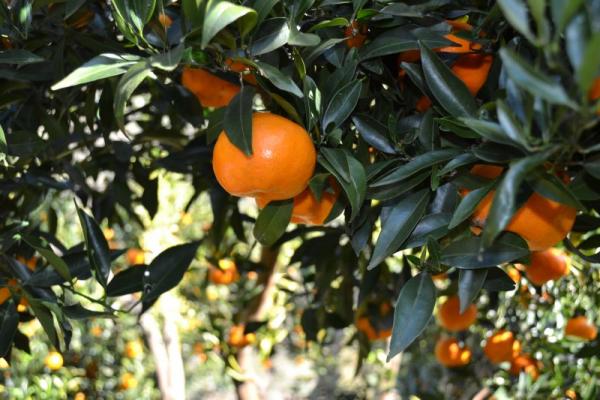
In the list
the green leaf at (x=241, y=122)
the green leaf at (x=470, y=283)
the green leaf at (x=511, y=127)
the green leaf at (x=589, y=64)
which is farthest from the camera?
the green leaf at (x=470, y=283)

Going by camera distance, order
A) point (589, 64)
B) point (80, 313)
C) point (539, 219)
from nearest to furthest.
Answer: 1. point (589, 64)
2. point (539, 219)
3. point (80, 313)

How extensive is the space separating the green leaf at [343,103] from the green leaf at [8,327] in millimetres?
547

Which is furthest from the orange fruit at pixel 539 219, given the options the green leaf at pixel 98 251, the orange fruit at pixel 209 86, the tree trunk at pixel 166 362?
the tree trunk at pixel 166 362

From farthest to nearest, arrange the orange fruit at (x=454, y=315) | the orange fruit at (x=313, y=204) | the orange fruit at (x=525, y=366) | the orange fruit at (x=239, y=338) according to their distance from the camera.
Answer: the orange fruit at (x=239, y=338), the orange fruit at (x=525, y=366), the orange fruit at (x=454, y=315), the orange fruit at (x=313, y=204)

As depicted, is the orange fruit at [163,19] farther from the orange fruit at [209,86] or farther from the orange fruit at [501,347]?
the orange fruit at [501,347]

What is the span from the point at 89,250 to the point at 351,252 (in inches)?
24.8

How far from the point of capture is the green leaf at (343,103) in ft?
2.58

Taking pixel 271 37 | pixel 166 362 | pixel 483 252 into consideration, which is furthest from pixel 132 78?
pixel 166 362

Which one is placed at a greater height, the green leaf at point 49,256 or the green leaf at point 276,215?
the green leaf at point 276,215

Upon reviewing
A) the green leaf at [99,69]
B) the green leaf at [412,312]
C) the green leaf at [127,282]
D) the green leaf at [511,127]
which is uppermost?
the green leaf at [511,127]

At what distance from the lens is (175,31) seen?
3.06 feet

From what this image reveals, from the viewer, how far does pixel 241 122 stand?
2.27ft

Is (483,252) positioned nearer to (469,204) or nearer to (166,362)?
(469,204)

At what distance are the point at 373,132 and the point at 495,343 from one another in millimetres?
1176
